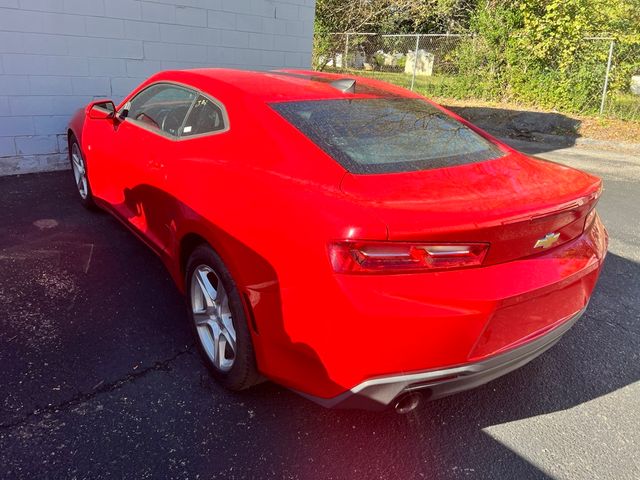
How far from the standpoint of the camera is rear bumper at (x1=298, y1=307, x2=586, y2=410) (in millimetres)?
1885

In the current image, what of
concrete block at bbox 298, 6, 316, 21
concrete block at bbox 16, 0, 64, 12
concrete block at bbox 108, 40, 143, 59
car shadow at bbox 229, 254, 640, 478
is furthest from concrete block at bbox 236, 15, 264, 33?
car shadow at bbox 229, 254, 640, 478

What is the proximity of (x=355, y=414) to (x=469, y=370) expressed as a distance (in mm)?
713

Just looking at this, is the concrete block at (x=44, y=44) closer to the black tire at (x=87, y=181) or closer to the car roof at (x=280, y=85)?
the black tire at (x=87, y=181)

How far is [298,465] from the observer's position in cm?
213

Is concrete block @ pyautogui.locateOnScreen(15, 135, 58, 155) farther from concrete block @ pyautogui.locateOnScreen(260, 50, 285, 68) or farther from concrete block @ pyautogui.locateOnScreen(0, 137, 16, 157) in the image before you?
concrete block @ pyautogui.locateOnScreen(260, 50, 285, 68)

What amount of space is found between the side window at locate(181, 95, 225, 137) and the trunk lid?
1065 millimetres

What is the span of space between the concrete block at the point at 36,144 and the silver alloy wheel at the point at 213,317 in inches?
194

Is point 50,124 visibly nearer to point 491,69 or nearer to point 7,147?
point 7,147

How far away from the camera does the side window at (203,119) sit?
2824 millimetres

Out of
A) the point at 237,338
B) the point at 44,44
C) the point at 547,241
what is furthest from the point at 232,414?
the point at 44,44

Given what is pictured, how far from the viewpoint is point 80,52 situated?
21.3 ft

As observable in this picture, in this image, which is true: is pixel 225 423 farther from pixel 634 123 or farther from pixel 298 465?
pixel 634 123

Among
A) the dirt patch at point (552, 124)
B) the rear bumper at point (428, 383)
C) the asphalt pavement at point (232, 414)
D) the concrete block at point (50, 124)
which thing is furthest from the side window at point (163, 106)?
the dirt patch at point (552, 124)

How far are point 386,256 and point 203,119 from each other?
163cm
